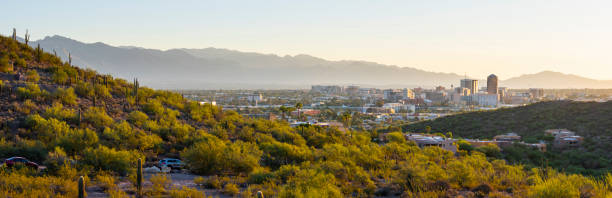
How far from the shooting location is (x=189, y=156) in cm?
1634

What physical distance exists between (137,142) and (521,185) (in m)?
15.2

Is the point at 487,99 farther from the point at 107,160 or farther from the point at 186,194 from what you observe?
the point at 186,194

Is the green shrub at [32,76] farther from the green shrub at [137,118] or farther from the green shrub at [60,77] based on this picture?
the green shrub at [137,118]

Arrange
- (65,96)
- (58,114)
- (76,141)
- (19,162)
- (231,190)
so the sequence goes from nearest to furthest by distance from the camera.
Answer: (231,190) → (19,162) → (76,141) → (58,114) → (65,96)

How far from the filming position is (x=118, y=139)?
17.9m

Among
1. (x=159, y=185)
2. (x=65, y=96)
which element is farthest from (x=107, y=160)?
(x=65, y=96)

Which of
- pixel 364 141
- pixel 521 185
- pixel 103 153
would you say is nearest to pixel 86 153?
pixel 103 153

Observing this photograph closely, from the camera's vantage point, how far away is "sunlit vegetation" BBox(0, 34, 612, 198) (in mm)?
12406

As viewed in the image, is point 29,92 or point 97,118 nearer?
point 97,118

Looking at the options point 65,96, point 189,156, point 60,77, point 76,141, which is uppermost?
point 60,77

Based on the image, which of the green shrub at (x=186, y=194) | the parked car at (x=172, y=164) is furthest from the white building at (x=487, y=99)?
the green shrub at (x=186, y=194)

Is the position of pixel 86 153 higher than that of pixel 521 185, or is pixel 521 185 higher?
pixel 86 153

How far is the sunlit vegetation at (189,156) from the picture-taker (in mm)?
12406

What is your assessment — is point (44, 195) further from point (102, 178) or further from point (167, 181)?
point (167, 181)
